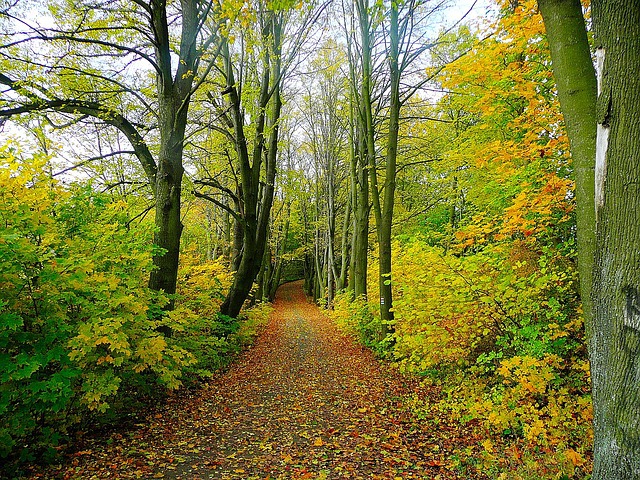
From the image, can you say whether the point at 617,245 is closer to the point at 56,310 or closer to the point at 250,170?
the point at 56,310

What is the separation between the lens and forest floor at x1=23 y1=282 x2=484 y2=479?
390 cm

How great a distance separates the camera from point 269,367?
9078 mm

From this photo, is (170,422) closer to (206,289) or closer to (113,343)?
(113,343)

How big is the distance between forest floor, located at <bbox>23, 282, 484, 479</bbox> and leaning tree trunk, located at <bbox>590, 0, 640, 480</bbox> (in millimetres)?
1889

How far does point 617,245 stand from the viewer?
7.52 feet

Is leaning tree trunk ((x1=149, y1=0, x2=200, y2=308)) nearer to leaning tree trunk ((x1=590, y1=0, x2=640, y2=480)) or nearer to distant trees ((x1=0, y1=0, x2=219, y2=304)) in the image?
distant trees ((x1=0, y1=0, x2=219, y2=304))

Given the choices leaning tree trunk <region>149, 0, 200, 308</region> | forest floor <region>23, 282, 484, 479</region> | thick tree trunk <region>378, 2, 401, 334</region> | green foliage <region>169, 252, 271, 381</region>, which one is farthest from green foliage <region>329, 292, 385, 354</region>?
leaning tree trunk <region>149, 0, 200, 308</region>

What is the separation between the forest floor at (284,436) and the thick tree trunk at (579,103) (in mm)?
2535

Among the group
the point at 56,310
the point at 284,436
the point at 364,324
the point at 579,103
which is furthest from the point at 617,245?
the point at 364,324

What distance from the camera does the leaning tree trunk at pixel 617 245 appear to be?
218 cm

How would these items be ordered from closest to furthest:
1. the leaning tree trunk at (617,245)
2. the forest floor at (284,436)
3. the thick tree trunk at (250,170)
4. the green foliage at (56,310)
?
the leaning tree trunk at (617,245) → the green foliage at (56,310) → the forest floor at (284,436) → the thick tree trunk at (250,170)

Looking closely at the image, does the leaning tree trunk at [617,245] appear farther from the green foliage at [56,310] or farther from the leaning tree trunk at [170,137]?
the leaning tree trunk at [170,137]

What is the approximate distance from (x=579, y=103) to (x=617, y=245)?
1.15 m

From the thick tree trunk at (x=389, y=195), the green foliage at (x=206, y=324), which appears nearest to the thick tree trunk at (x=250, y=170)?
the green foliage at (x=206, y=324)
